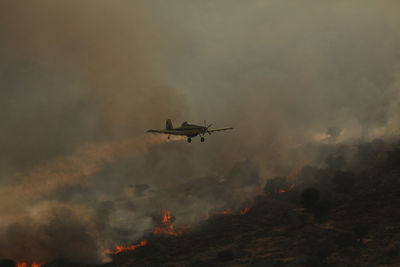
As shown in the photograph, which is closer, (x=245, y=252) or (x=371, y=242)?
(x=371, y=242)

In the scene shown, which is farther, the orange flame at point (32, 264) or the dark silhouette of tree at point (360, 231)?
the orange flame at point (32, 264)

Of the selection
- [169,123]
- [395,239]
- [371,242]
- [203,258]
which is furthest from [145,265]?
[395,239]

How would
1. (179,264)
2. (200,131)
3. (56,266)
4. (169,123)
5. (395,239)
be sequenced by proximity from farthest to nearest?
(56,266) → (179,264) → (395,239) → (169,123) → (200,131)

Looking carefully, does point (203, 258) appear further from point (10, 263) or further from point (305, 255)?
point (10, 263)

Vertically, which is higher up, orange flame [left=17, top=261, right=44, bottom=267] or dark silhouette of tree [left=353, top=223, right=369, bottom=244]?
orange flame [left=17, top=261, right=44, bottom=267]

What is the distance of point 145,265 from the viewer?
186 metres

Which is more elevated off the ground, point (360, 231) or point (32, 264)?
point (32, 264)

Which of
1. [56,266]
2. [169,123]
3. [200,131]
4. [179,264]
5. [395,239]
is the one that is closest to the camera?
[200,131]

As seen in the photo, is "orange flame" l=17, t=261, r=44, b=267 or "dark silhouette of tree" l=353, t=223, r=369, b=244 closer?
"dark silhouette of tree" l=353, t=223, r=369, b=244

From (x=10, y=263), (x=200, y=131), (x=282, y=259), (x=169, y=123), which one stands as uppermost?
(x=169, y=123)

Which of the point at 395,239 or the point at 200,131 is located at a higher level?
the point at 200,131

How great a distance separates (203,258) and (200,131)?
96.9 metres

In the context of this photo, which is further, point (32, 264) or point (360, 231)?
point (32, 264)

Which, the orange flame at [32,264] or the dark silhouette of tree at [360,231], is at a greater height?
the orange flame at [32,264]
